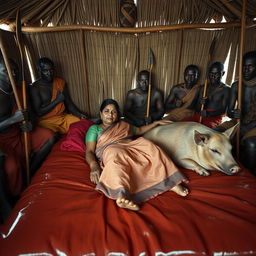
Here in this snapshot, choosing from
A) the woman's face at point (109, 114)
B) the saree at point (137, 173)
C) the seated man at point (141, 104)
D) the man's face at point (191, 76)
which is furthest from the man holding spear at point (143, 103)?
the saree at point (137, 173)

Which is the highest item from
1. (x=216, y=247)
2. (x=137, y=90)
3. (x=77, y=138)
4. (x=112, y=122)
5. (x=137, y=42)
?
(x=137, y=42)

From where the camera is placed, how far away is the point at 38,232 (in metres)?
1.29

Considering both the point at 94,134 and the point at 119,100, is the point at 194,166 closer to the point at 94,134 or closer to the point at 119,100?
the point at 94,134

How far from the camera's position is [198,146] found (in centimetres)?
202

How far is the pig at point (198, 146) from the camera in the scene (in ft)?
6.11

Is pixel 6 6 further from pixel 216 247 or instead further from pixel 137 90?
pixel 216 247

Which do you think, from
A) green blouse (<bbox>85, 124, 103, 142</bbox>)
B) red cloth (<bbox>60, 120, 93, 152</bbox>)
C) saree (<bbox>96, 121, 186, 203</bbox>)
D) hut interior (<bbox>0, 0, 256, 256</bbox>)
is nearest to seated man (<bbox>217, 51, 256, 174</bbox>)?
hut interior (<bbox>0, 0, 256, 256</bbox>)

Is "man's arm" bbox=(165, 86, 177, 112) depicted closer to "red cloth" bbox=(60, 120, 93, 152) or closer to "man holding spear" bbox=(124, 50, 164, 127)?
"man holding spear" bbox=(124, 50, 164, 127)

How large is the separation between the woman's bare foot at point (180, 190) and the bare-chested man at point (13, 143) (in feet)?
5.75

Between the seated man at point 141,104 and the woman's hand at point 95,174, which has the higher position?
the seated man at point 141,104

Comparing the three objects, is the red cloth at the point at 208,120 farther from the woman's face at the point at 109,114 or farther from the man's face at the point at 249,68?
the woman's face at the point at 109,114

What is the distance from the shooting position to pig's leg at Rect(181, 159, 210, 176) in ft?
6.42

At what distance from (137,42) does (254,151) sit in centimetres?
263

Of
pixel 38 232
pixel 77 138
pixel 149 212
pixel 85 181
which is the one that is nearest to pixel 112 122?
pixel 77 138
